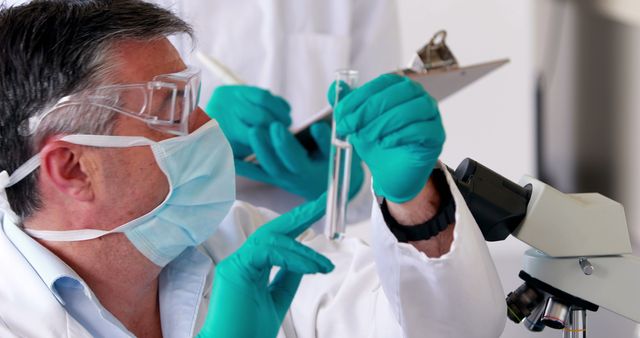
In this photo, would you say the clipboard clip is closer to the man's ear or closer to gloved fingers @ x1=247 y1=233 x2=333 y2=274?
gloved fingers @ x1=247 y1=233 x2=333 y2=274

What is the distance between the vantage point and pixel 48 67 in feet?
4.22

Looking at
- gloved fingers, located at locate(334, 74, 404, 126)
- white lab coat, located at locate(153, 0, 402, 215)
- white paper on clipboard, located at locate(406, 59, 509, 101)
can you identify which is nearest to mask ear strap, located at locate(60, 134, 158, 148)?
gloved fingers, located at locate(334, 74, 404, 126)

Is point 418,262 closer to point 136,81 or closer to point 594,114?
point 136,81

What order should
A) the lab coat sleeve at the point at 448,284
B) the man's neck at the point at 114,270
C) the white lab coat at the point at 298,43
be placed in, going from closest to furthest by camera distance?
1. the lab coat sleeve at the point at 448,284
2. the man's neck at the point at 114,270
3. the white lab coat at the point at 298,43

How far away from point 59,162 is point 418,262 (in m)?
0.59

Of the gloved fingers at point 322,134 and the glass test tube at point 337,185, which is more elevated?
the glass test tube at point 337,185

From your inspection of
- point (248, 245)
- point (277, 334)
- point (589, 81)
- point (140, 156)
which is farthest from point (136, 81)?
point (589, 81)

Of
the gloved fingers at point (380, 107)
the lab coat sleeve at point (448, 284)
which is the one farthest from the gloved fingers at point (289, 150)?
the gloved fingers at point (380, 107)

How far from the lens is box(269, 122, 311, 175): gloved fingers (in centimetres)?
188

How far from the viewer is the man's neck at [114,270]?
1.37m

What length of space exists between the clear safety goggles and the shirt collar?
175 mm

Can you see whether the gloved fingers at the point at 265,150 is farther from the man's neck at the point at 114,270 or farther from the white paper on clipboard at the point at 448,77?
the man's neck at the point at 114,270

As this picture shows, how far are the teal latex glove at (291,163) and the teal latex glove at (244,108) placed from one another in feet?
0.09

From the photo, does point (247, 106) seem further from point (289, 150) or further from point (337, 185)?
point (337, 185)
